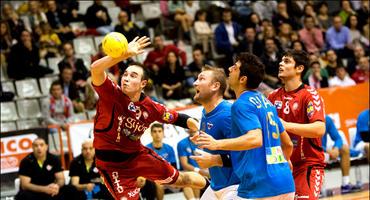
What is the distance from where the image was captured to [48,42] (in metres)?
18.7

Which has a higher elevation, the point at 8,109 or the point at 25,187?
the point at 8,109

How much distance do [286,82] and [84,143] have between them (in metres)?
5.98

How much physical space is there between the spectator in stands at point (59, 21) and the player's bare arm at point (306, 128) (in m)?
12.1

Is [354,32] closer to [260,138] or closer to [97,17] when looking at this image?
[97,17]

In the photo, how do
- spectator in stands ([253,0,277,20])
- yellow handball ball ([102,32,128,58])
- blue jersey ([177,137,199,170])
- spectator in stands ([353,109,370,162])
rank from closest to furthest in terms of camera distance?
yellow handball ball ([102,32,128,58]), blue jersey ([177,137,199,170]), spectator in stands ([353,109,370,162]), spectator in stands ([253,0,277,20])

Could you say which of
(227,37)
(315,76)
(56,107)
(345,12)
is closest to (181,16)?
(227,37)

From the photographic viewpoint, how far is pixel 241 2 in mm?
22438

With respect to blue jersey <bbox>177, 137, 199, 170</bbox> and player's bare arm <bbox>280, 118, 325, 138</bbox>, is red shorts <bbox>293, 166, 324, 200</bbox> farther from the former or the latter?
blue jersey <bbox>177, 137, 199, 170</bbox>

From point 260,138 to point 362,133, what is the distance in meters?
10.1

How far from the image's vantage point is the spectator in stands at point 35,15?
19.3 meters

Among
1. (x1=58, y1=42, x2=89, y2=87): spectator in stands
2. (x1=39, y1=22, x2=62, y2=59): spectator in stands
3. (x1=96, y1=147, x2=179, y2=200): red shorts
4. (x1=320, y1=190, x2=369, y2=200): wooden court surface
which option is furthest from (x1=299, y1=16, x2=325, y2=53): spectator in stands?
(x1=96, y1=147, x2=179, y2=200): red shorts

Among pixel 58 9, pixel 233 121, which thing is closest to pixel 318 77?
pixel 58 9

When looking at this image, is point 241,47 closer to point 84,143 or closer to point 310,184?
point 84,143

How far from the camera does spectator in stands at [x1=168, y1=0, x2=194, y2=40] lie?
2050 centimetres
